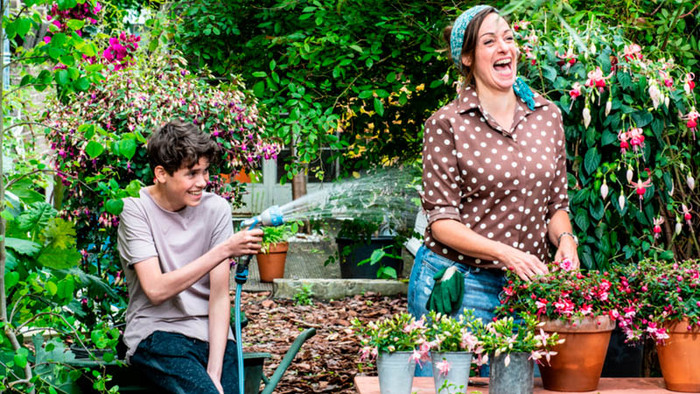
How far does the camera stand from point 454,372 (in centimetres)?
182

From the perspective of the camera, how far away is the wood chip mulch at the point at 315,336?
4.86 meters

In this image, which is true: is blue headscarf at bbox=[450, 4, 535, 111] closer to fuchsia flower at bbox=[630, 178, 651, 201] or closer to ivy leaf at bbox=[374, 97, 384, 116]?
fuchsia flower at bbox=[630, 178, 651, 201]

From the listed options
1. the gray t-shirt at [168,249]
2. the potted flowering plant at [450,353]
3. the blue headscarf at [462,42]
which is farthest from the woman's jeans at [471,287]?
the gray t-shirt at [168,249]

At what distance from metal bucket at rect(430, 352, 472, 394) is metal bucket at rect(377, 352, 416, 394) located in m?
0.06

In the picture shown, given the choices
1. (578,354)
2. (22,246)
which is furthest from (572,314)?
(22,246)

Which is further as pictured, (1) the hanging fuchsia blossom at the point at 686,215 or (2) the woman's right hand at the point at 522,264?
(1) the hanging fuchsia blossom at the point at 686,215

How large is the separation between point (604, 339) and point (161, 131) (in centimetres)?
150

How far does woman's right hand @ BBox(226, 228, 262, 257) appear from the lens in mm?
2367

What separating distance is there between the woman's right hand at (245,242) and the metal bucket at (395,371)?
2.12 ft

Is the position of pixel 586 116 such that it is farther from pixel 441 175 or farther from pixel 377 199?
pixel 377 199

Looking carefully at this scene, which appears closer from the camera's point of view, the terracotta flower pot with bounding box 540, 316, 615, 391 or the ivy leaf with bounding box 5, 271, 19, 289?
the terracotta flower pot with bounding box 540, 316, 615, 391

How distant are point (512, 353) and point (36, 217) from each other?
4.87 ft

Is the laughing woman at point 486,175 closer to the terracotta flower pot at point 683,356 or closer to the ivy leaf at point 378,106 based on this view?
the terracotta flower pot at point 683,356

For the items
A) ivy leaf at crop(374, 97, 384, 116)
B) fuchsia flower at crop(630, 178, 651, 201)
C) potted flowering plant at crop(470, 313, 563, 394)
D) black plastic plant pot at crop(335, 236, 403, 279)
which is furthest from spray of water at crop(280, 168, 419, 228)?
potted flowering plant at crop(470, 313, 563, 394)
